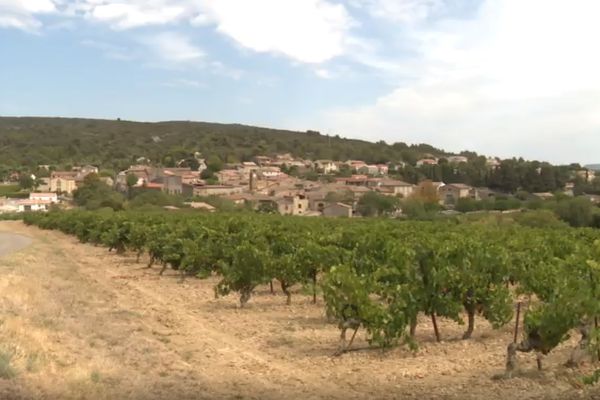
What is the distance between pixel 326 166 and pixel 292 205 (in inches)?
2710

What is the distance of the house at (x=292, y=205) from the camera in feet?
328

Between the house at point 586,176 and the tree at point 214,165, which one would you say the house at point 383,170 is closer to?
the tree at point 214,165

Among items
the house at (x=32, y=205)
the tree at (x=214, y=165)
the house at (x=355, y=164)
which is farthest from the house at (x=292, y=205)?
the house at (x=355, y=164)

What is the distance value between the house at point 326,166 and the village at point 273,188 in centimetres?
25

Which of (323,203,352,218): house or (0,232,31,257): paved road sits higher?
(323,203,352,218): house

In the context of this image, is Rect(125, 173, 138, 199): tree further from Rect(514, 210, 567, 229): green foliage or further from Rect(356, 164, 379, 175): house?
Rect(514, 210, 567, 229): green foliage

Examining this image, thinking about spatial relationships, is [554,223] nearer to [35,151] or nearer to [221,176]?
[221,176]

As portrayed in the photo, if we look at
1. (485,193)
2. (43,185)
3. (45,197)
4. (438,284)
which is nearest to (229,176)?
(43,185)

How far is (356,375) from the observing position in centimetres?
1041

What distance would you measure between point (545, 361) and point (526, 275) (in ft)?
12.7

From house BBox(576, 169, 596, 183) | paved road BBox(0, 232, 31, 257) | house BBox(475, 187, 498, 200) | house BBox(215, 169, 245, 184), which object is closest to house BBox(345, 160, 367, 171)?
house BBox(215, 169, 245, 184)

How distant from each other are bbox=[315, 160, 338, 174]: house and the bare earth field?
145 meters

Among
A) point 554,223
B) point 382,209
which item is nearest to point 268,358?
point 554,223

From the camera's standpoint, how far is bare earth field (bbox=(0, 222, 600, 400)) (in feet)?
30.0
